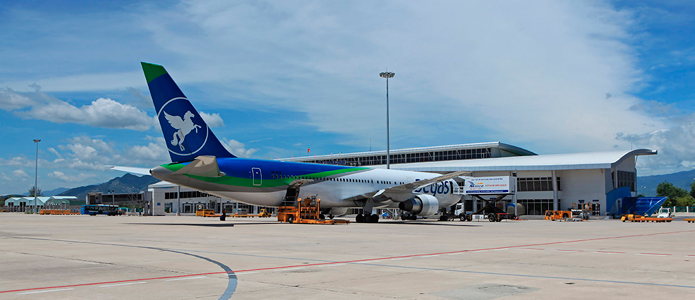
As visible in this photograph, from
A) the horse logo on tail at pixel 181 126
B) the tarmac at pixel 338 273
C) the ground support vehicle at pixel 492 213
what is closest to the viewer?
the tarmac at pixel 338 273

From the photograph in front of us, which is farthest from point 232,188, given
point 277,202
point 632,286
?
point 632,286

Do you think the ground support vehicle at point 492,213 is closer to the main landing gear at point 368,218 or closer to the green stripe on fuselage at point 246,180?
the main landing gear at point 368,218

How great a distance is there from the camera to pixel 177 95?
1032 inches

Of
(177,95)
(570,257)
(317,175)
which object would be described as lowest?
(570,257)

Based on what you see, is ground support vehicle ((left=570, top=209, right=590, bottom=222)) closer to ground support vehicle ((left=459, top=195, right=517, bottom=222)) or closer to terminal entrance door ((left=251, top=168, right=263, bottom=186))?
ground support vehicle ((left=459, top=195, right=517, bottom=222))

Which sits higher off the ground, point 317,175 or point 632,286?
point 317,175

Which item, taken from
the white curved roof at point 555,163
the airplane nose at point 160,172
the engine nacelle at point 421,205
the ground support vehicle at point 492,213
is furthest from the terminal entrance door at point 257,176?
the white curved roof at point 555,163

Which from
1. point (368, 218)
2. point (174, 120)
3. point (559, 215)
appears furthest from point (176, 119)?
point (559, 215)

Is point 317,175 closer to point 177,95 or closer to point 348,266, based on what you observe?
point 177,95

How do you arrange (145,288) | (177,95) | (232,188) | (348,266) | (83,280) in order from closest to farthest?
(145,288), (83,280), (348,266), (177,95), (232,188)

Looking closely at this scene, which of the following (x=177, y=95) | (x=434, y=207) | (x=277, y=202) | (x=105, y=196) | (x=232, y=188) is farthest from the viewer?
(x=105, y=196)

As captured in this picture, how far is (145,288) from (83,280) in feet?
4.47

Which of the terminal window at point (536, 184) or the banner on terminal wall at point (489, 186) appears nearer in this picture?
the banner on terminal wall at point (489, 186)

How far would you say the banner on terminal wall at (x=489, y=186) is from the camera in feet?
153
